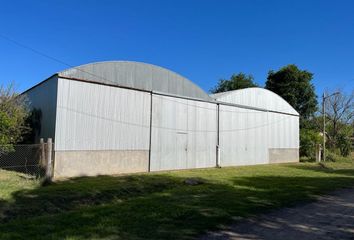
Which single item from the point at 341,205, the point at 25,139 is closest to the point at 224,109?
the point at 25,139

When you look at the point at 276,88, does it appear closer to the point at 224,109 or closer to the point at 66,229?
Result: the point at 224,109

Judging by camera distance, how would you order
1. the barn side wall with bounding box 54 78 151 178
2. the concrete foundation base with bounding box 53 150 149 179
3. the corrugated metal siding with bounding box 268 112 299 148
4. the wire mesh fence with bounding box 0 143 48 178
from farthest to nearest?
1. the corrugated metal siding with bounding box 268 112 299 148
2. the barn side wall with bounding box 54 78 151 178
3. the concrete foundation base with bounding box 53 150 149 179
4. the wire mesh fence with bounding box 0 143 48 178

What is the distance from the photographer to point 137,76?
19.3 m

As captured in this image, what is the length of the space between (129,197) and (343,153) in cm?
3630

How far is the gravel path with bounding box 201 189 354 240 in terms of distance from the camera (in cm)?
661

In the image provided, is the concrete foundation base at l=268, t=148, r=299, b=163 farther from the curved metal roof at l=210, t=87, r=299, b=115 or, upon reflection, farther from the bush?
the curved metal roof at l=210, t=87, r=299, b=115

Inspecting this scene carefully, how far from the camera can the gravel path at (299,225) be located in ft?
21.7

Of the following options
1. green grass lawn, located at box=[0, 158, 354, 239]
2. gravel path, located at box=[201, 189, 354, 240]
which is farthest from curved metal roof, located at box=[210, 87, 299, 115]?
gravel path, located at box=[201, 189, 354, 240]

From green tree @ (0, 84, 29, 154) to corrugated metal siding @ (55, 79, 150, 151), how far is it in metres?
2.05

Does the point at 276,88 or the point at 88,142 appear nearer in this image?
the point at 88,142

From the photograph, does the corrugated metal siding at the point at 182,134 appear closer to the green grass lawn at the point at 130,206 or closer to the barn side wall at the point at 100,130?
the barn side wall at the point at 100,130

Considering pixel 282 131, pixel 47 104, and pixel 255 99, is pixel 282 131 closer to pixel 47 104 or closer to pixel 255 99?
pixel 255 99

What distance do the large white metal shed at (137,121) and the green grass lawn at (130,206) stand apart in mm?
2930

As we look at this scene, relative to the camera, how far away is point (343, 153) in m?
40.4
